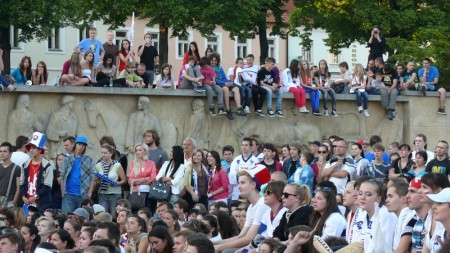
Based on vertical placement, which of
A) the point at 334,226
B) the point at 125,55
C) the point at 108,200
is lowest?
the point at 108,200

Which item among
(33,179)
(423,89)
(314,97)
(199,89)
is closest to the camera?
(33,179)

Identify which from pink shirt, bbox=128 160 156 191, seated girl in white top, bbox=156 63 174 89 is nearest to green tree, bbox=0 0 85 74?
seated girl in white top, bbox=156 63 174 89

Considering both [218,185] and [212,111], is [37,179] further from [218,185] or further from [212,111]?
[212,111]

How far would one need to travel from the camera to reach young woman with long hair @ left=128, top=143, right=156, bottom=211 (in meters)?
21.9

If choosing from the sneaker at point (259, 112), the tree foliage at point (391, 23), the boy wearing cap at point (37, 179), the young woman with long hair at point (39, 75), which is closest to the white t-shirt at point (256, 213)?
the boy wearing cap at point (37, 179)

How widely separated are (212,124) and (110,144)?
728 cm

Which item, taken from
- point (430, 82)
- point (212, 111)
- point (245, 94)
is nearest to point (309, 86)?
point (245, 94)

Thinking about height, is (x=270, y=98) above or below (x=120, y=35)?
below

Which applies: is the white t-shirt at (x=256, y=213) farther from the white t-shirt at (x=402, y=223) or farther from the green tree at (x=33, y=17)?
the green tree at (x=33, y=17)

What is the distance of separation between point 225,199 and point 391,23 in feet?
83.3

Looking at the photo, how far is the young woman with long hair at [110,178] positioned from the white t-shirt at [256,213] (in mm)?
6553

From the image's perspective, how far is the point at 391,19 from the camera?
46.3m

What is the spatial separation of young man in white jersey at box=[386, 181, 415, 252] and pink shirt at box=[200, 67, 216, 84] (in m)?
14.9

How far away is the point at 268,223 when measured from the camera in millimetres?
14977
